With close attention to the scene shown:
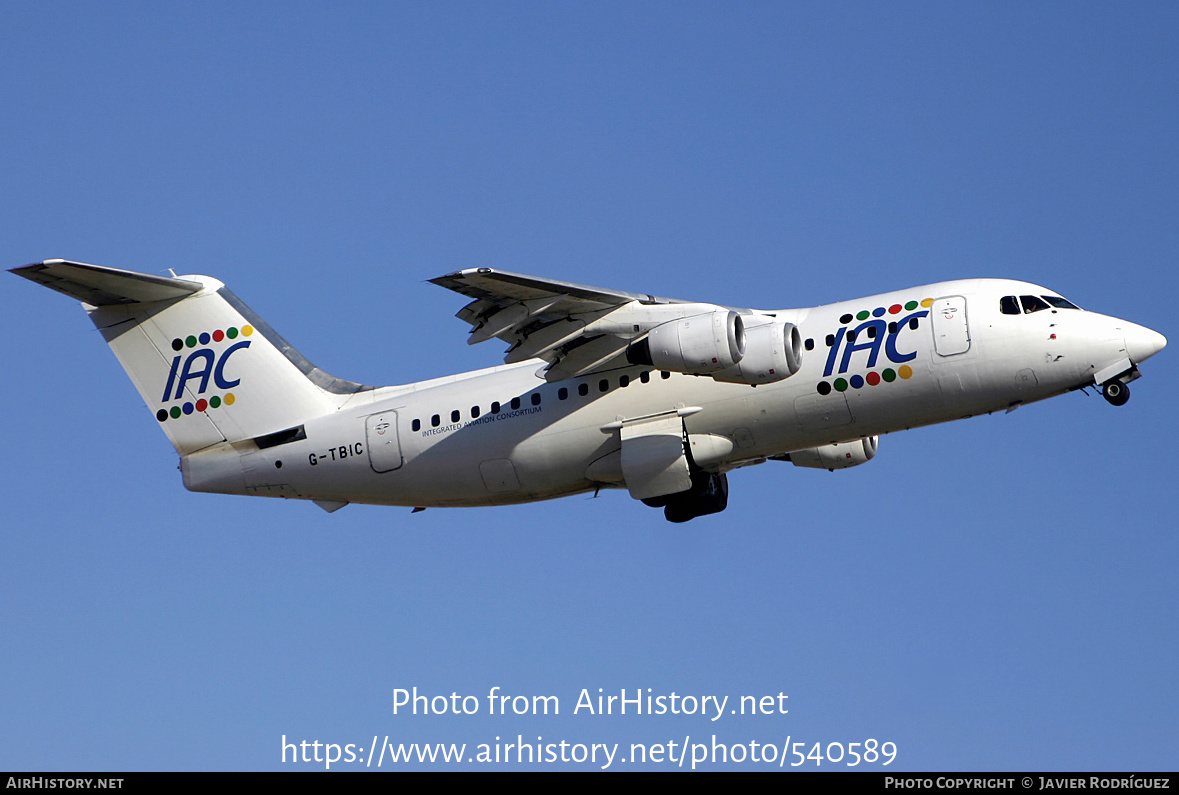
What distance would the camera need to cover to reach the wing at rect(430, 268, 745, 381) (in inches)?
725

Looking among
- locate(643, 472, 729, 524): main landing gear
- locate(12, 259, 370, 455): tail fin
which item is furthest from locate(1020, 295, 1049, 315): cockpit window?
locate(12, 259, 370, 455): tail fin

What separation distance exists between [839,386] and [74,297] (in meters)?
10.4

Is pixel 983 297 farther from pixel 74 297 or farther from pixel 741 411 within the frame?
pixel 74 297

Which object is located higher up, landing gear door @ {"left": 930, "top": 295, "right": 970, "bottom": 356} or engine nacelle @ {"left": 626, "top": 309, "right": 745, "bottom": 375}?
landing gear door @ {"left": 930, "top": 295, "right": 970, "bottom": 356}

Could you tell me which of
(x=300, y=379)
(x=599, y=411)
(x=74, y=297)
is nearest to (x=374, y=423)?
(x=300, y=379)

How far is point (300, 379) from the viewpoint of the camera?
21219mm

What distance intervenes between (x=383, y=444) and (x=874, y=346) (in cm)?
651

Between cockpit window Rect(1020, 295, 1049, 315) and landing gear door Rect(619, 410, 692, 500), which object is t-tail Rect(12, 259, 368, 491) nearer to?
landing gear door Rect(619, 410, 692, 500)

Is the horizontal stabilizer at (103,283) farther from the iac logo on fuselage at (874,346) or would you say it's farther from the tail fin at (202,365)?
the iac logo on fuselage at (874,346)

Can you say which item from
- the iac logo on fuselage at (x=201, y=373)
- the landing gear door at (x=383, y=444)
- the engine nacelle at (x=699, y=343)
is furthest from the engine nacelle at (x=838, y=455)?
the iac logo on fuselage at (x=201, y=373)

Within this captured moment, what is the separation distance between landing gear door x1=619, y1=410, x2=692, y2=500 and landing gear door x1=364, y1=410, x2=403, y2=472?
10.2 ft

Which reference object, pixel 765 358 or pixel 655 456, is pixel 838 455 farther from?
pixel 765 358

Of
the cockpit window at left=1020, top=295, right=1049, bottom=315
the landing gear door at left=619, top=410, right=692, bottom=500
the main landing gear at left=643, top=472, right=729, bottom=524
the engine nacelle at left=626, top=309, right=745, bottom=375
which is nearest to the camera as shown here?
the engine nacelle at left=626, top=309, right=745, bottom=375

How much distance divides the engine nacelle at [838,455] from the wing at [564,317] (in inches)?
145
